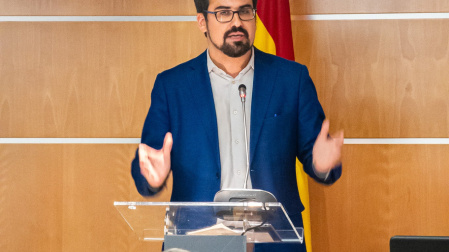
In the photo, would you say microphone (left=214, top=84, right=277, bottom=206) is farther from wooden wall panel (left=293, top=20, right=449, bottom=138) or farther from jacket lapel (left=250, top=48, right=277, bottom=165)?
wooden wall panel (left=293, top=20, right=449, bottom=138)

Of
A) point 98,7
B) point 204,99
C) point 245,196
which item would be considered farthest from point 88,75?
point 245,196

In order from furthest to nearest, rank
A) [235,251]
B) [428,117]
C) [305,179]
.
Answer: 1. [428,117]
2. [305,179]
3. [235,251]

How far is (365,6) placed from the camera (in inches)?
144

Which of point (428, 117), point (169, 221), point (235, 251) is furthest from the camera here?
point (428, 117)

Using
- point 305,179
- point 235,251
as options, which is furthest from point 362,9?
point 235,251

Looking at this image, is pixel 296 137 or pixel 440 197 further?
pixel 440 197

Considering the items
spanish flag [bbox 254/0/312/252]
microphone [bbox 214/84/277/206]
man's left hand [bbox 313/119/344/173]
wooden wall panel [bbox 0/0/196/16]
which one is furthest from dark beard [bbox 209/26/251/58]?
microphone [bbox 214/84/277/206]

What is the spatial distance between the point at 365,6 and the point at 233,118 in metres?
1.46

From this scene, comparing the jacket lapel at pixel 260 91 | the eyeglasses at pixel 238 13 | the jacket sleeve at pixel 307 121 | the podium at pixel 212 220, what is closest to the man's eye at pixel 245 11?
the eyeglasses at pixel 238 13

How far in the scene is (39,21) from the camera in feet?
12.2

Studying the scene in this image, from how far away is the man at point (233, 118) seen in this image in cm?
270

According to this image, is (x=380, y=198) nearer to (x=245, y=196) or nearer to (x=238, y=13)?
(x=238, y=13)

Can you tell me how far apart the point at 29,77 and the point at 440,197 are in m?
2.83

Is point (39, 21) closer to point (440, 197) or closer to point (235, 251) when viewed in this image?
point (235, 251)
